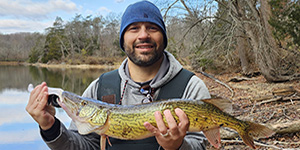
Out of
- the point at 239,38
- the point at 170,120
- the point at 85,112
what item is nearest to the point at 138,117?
the point at 170,120

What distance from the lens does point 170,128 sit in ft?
6.04

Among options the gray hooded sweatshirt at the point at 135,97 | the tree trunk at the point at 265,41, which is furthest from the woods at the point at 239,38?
the gray hooded sweatshirt at the point at 135,97

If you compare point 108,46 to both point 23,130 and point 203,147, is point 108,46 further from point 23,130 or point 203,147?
point 203,147

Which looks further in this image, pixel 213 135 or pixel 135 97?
pixel 135 97

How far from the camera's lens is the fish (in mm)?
1919

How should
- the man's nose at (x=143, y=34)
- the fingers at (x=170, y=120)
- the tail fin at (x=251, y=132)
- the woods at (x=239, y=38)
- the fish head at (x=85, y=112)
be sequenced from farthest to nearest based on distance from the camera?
the woods at (x=239, y=38) → the man's nose at (x=143, y=34) → the tail fin at (x=251, y=132) → the fish head at (x=85, y=112) → the fingers at (x=170, y=120)

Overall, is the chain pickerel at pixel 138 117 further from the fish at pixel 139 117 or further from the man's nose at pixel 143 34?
the man's nose at pixel 143 34

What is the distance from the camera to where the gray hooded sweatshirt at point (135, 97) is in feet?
6.99

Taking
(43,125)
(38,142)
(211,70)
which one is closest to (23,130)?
(38,142)

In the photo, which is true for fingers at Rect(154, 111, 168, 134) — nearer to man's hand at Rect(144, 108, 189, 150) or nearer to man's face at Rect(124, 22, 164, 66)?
man's hand at Rect(144, 108, 189, 150)

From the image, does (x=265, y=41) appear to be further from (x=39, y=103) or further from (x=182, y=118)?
(x=39, y=103)

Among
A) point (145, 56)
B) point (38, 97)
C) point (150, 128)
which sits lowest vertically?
point (150, 128)

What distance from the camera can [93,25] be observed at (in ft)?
207

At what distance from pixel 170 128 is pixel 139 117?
29 cm
